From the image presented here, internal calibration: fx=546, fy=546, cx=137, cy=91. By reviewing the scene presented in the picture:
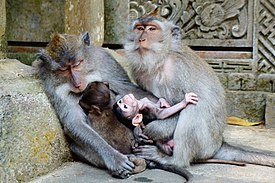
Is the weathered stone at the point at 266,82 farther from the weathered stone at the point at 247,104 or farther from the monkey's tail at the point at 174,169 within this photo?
the monkey's tail at the point at 174,169

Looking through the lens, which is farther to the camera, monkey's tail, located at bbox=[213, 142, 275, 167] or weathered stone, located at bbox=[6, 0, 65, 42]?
weathered stone, located at bbox=[6, 0, 65, 42]

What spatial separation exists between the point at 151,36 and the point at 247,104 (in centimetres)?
222

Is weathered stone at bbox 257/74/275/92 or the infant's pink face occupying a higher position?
the infant's pink face

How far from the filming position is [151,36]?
4453 mm

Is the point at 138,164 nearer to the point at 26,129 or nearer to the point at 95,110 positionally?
the point at 95,110

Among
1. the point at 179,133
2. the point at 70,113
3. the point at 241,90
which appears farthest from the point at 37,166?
the point at 241,90

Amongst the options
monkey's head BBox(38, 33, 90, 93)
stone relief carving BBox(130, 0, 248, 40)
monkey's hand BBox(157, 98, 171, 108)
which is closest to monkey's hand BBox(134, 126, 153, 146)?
monkey's hand BBox(157, 98, 171, 108)

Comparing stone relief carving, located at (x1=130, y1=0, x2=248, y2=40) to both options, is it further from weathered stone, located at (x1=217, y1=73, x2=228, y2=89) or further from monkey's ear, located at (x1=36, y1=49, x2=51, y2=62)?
monkey's ear, located at (x1=36, y1=49, x2=51, y2=62)

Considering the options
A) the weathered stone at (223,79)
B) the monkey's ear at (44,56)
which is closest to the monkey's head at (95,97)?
the monkey's ear at (44,56)

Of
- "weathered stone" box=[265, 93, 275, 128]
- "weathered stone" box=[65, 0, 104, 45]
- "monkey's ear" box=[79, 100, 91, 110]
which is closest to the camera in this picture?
"monkey's ear" box=[79, 100, 91, 110]

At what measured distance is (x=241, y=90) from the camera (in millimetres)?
6309

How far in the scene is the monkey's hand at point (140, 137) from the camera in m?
4.50

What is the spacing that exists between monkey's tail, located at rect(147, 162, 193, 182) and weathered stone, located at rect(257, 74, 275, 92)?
7.50 feet

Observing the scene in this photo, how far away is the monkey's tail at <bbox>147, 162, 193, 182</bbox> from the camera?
4.11 meters
